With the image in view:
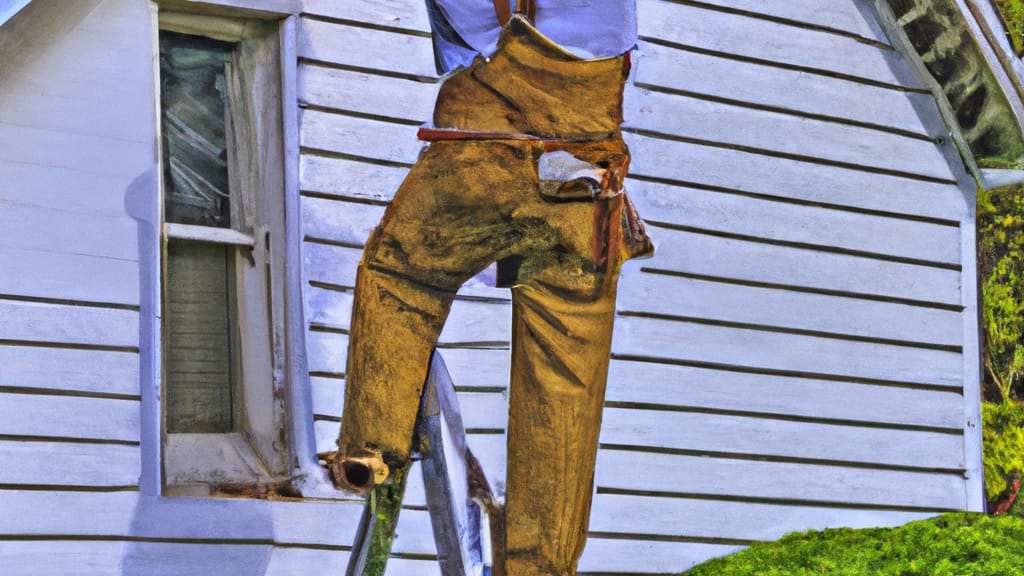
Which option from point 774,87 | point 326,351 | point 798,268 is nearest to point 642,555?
point 798,268

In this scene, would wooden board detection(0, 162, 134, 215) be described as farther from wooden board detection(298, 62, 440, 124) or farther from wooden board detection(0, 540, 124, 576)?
wooden board detection(0, 540, 124, 576)

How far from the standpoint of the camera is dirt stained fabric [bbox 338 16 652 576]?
2111mm

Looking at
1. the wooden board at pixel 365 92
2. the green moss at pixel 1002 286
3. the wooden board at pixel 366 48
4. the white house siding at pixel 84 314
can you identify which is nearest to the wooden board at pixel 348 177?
the wooden board at pixel 365 92

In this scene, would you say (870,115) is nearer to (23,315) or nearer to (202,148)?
(202,148)

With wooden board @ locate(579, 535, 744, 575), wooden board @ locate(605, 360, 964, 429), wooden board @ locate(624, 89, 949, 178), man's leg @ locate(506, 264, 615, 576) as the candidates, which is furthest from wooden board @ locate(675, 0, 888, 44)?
man's leg @ locate(506, 264, 615, 576)

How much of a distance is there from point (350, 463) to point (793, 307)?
6.75 feet

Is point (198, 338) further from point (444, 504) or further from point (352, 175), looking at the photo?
point (444, 504)

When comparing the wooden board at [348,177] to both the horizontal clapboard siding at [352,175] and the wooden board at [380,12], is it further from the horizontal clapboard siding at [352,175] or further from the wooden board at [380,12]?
the wooden board at [380,12]

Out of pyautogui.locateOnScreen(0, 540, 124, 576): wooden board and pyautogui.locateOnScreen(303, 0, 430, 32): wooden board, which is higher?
pyautogui.locateOnScreen(303, 0, 430, 32): wooden board

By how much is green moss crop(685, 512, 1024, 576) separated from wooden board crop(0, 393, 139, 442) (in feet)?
4.70

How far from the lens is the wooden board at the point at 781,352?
377cm

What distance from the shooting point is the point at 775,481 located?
153 inches

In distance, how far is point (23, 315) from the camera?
3.00m

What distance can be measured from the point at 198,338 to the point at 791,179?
160 cm
